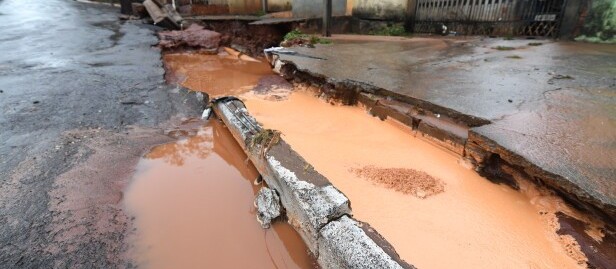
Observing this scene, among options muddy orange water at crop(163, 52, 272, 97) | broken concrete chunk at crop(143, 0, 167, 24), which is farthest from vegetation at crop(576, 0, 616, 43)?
broken concrete chunk at crop(143, 0, 167, 24)

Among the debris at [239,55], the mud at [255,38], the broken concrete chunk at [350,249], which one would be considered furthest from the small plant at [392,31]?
the broken concrete chunk at [350,249]

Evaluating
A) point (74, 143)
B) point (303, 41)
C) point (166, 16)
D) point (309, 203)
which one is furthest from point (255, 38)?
point (309, 203)

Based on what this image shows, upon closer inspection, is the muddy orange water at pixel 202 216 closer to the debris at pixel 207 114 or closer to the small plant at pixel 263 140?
the small plant at pixel 263 140

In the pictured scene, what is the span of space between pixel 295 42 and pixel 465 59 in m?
3.10

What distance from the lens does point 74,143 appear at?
2.94 m

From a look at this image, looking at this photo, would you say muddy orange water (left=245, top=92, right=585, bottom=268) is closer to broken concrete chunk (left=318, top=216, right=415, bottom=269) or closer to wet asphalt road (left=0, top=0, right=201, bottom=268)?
broken concrete chunk (left=318, top=216, right=415, bottom=269)

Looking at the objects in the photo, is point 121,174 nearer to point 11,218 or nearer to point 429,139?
point 11,218

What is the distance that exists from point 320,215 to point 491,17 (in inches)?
277

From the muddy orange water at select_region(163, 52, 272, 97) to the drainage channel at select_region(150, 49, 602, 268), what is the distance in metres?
1.82

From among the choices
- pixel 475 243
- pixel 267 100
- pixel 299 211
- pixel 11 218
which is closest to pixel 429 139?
pixel 475 243

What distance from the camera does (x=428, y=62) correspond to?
4.65 metres

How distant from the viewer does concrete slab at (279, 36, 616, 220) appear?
196cm

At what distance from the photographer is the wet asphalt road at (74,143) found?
1.87 m

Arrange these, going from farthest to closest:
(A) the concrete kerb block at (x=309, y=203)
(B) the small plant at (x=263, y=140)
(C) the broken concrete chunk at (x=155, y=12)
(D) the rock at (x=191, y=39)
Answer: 1. (C) the broken concrete chunk at (x=155, y=12)
2. (D) the rock at (x=191, y=39)
3. (B) the small plant at (x=263, y=140)
4. (A) the concrete kerb block at (x=309, y=203)
